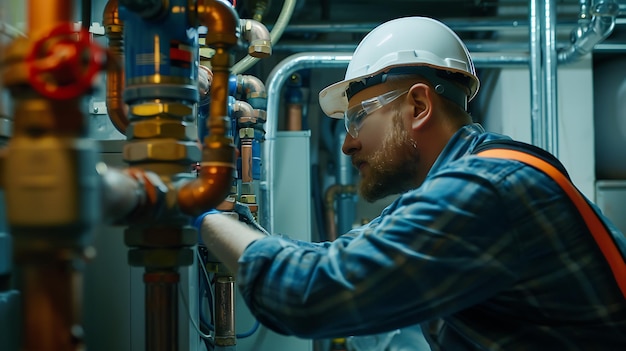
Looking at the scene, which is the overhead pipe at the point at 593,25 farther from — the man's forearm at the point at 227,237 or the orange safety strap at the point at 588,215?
the man's forearm at the point at 227,237

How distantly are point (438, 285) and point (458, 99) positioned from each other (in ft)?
1.63

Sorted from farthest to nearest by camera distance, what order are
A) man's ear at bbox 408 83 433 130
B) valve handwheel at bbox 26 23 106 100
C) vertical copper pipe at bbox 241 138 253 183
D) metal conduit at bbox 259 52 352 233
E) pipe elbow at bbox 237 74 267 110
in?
1. metal conduit at bbox 259 52 352 233
2. pipe elbow at bbox 237 74 267 110
3. vertical copper pipe at bbox 241 138 253 183
4. man's ear at bbox 408 83 433 130
5. valve handwheel at bbox 26 23 106 100

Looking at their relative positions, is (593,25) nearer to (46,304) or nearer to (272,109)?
(272,109)

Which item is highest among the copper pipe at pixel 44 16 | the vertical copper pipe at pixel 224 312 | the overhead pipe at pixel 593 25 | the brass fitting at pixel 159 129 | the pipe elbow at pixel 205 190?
the overhead pipe at pixel 593 25

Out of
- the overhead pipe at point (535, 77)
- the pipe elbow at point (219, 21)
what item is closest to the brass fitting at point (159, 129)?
the pipe elbow at point (219, 21)

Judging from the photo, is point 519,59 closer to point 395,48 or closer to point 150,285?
point 395,48

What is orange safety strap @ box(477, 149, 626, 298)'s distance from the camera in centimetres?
81

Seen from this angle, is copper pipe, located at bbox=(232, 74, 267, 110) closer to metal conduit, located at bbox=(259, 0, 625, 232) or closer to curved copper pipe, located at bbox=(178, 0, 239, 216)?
metal conduit, located at bbox=(259, 0, 625, 232)

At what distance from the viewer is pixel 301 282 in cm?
73

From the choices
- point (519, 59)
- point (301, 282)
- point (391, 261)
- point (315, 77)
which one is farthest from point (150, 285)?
point (315, 77)

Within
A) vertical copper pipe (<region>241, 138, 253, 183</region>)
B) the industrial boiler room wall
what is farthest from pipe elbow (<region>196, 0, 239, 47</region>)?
the industrial boiler room wall

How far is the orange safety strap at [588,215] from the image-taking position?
810 millimetres

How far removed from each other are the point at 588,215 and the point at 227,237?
48 cm

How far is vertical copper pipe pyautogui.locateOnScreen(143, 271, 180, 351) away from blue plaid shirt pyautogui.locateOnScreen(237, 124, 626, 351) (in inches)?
3.7
